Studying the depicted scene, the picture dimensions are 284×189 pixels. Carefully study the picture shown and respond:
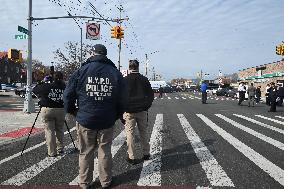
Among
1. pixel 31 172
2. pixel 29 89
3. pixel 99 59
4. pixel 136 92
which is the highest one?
pixel 99 59

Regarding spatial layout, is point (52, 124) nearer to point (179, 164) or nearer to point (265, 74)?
point (179, 164)

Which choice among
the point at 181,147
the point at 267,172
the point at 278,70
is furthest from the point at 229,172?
the point at 278,70

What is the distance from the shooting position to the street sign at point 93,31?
24.3m

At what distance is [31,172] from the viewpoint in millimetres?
6391

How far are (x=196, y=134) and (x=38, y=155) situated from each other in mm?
5017

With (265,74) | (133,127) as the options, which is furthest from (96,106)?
(265,74)

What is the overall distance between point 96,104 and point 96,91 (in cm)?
19

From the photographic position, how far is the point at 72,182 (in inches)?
226

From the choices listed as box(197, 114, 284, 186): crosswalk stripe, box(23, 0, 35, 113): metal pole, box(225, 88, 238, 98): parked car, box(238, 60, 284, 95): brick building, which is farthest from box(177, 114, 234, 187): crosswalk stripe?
box(238, 60, 284, 95): brick building

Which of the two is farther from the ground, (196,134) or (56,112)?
(56,112)

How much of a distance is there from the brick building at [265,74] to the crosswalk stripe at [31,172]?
4335cm

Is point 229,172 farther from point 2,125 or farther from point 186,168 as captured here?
point 2,125

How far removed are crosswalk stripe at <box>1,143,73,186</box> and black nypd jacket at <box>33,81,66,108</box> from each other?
112 centimetres

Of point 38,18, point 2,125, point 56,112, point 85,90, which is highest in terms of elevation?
point 38,18
